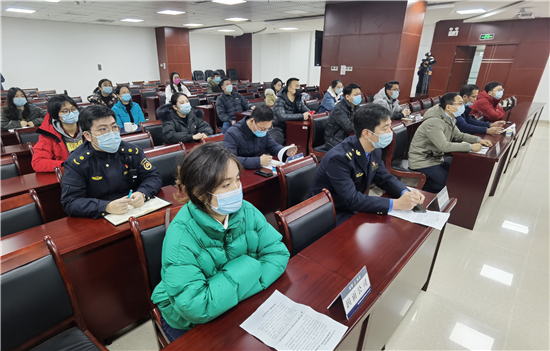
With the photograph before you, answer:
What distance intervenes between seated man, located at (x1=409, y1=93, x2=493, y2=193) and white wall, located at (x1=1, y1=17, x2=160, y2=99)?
1192 cm

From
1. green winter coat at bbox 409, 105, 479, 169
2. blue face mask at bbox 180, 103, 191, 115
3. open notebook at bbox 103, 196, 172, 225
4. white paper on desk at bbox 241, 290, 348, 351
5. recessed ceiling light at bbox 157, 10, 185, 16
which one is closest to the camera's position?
white paper on desk at bbox 241, 290, 348, 351

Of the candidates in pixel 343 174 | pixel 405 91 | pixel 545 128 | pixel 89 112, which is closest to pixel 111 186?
pixel 89 112

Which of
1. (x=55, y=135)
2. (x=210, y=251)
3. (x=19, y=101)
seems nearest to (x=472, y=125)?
(x=210, y=251)

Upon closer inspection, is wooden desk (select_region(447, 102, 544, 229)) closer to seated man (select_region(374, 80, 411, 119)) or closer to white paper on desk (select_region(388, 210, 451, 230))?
white paper on desk (select_region(388, 210, 451, 230))

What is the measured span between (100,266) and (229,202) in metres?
0.88

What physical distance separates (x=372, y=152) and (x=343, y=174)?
1.28 ft

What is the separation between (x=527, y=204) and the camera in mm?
3449

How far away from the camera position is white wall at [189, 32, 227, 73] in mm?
14281

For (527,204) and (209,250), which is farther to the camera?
(527,204)

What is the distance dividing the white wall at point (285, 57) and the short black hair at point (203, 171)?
13104 mm

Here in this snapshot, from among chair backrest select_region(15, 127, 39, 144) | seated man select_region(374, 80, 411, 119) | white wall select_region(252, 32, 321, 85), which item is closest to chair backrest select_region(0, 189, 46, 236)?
chair backrest select_region(15, 127, 39, 144)

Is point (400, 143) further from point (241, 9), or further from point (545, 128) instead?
point (545, 128)

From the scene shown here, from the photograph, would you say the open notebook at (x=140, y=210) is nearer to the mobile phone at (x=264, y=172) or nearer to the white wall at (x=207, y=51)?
the mobile phone at (x=264, y=172)

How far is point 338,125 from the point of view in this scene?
349 cm
